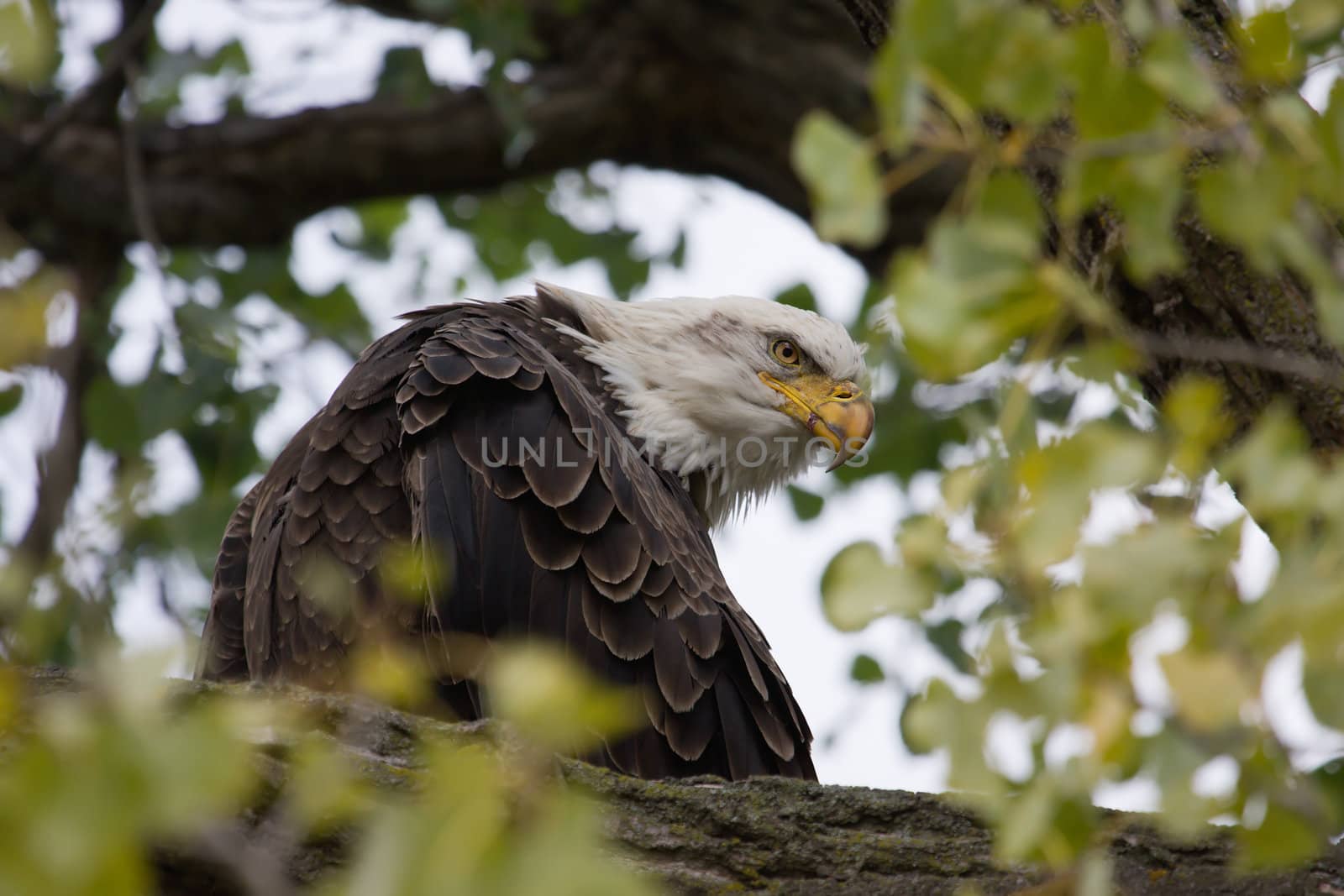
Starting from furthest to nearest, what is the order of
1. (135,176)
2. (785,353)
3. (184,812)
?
1. (135,176)
2. (785,353)
3. (184,812)

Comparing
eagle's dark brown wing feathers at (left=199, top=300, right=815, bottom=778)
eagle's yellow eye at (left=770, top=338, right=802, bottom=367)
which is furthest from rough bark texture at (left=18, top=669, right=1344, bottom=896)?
eagle's yellow eye at (left=770, top=338, right=802, bottom=367)

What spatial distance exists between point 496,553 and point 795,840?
122 cm

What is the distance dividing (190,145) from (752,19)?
8.02 ft

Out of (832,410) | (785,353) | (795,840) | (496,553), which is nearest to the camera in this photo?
(795,840)

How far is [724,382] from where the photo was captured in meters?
4.86

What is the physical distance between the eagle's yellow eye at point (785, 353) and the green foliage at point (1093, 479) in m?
3.37

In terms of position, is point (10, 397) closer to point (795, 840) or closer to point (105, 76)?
point (105, 76)

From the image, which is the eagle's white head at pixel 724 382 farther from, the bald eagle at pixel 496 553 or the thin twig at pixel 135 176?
the thin twig at pixel 135 176

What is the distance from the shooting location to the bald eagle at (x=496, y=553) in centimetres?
362

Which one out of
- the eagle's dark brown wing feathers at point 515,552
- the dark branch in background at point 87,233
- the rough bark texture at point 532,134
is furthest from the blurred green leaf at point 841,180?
the rough bark texture at point 532,134

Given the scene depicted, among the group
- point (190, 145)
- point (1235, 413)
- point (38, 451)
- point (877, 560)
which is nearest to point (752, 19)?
point (190, 145)

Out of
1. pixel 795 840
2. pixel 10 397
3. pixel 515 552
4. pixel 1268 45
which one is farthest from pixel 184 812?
pixel 10 397

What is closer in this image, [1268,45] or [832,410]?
[1268,45]

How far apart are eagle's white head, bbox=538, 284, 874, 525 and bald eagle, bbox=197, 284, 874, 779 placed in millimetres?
498
